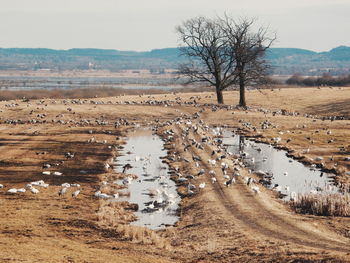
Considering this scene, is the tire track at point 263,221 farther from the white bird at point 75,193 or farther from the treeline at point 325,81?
the treeline at point 325,81

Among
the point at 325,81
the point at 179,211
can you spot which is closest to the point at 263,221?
the point at 179,211

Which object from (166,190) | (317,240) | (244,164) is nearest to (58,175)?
(166,190)

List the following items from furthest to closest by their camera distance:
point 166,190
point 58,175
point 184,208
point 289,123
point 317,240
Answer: point 289,123, point 58,175, point 166,190, point 184,208, point 317,240

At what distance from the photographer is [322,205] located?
2573cm

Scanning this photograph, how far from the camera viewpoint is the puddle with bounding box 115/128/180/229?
1014 inches

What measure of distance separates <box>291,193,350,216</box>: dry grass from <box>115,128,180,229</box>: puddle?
6212 mm

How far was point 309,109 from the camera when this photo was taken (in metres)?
82.4

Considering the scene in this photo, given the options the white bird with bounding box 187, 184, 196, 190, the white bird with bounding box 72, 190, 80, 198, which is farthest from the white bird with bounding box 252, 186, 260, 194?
the white bird with bounding box 72, 190, 80, 198

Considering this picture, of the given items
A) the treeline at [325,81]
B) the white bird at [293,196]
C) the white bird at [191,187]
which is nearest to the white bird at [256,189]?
the white bird at [293,196]

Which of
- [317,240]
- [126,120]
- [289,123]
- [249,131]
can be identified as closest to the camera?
[317,240]

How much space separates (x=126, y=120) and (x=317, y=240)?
162 feet

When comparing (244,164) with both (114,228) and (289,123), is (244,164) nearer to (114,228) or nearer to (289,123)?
(114,228)

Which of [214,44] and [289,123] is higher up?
[214,44]

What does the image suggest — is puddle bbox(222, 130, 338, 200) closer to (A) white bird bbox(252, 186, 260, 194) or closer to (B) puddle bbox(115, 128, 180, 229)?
(A) white bird bbox(252, 186, 260, 194)
